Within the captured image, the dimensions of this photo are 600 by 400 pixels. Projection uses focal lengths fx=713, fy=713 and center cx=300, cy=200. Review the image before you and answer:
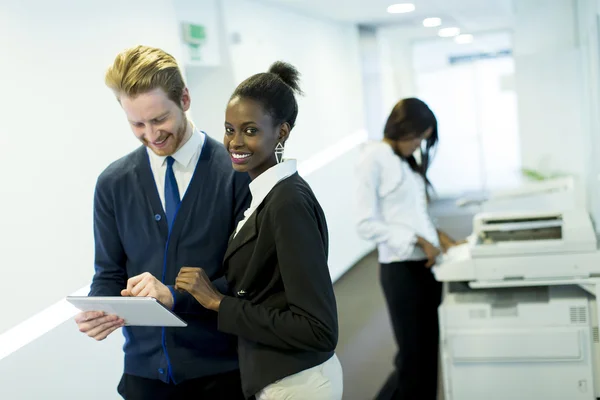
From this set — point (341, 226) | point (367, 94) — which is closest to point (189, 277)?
point (341, 226)

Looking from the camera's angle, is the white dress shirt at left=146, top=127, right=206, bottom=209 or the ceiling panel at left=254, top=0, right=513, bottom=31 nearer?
the white dress shirt at left=146, top=127, right=206, bottom=209

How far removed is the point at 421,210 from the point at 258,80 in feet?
5.98

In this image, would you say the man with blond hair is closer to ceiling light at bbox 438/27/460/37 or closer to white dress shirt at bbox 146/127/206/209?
white dress shirt at bbox 146/127/206/209

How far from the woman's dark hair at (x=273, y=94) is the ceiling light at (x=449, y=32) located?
24.2 feet

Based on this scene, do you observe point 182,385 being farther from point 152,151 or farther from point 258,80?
point 258,80

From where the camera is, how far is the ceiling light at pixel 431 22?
7.67m

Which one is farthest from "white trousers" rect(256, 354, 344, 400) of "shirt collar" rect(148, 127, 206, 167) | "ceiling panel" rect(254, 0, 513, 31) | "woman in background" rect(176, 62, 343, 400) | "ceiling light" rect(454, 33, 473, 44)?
"ceiling light" rect(454, 33, 473, 44)

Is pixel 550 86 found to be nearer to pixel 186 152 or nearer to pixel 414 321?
pixel 414 321

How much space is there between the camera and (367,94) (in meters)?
8.07

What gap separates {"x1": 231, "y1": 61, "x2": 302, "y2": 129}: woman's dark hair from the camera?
1453 mm

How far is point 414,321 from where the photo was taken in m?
3.11

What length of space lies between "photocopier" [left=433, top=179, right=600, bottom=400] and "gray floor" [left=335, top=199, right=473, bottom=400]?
872 mm

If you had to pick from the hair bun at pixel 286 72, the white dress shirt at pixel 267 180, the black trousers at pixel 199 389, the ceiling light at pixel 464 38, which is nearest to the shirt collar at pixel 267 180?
→ the white dress shirt at pixel 267 180

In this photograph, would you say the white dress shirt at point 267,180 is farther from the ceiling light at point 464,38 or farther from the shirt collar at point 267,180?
the ceiling light at point 464,38
